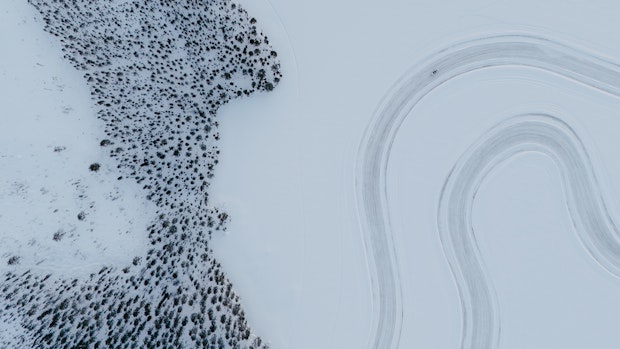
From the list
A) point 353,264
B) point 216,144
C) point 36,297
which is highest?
point 216,144

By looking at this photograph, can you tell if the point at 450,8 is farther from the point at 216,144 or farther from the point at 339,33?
the point at 216,144

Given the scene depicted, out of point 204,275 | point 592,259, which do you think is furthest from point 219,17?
point 592,259

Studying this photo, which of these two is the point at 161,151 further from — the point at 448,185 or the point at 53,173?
the point at 448,185

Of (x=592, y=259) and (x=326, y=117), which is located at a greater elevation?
(x=326, y=117)

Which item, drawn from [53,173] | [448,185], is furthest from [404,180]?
[53,173]

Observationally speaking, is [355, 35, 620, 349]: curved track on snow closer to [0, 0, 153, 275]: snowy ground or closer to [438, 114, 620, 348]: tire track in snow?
[438, 114, 620, 348]: tire track in snow

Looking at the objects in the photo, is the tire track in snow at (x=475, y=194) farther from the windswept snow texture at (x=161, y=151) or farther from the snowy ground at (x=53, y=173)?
the snowy ground at (x=53, y=173)

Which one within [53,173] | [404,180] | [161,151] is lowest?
[53,173]
